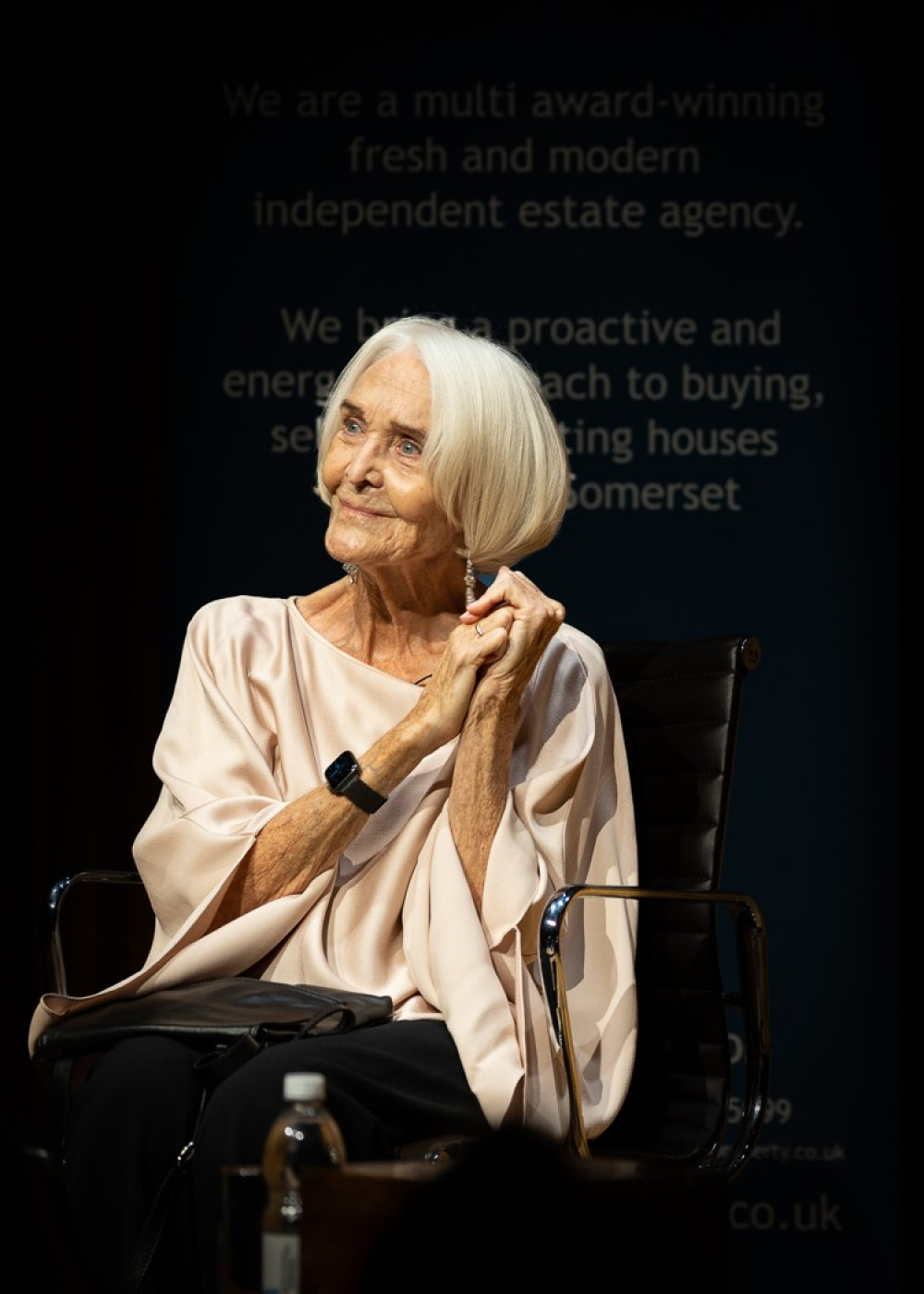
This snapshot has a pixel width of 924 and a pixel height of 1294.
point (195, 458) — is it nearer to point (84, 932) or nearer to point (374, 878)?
point (84, 932)

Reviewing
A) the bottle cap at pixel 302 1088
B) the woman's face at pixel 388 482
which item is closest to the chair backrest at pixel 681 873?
the woman's face at pixel 388 482

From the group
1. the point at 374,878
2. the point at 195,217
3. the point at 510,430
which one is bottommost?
the point at 374,878

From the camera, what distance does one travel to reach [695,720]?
3.01 meters

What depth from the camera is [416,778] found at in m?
2.80

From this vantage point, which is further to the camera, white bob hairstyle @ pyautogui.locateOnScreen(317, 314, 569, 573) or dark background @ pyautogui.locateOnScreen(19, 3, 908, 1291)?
dark background @ pyautogui.locateOnScreen(19, 3, 908, 1291)

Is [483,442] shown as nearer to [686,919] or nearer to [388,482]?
[388,482]

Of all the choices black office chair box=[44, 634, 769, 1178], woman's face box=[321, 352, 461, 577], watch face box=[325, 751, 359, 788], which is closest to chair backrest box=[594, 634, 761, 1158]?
black office chair box=[44, 634, 769, 1178]

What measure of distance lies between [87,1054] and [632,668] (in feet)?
3.87

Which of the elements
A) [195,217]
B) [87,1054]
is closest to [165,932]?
[87,1054]

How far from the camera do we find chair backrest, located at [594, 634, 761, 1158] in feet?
9.38

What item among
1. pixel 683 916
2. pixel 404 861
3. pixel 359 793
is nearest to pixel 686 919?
pixel 683 916

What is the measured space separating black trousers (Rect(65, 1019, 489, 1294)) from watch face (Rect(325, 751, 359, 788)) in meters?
0.39

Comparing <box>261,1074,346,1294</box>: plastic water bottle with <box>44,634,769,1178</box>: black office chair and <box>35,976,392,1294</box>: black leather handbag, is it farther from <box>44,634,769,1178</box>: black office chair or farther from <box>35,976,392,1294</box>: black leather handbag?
<box>44,634,769,1178</box>: black office chair

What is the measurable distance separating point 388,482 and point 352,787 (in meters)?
0.51
